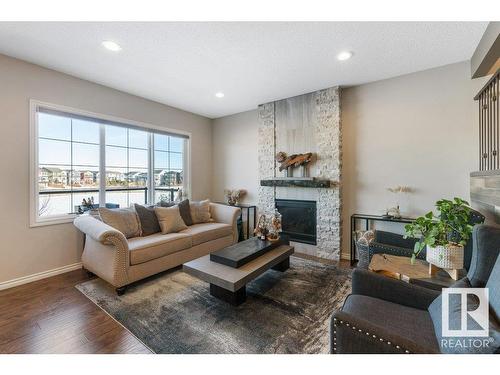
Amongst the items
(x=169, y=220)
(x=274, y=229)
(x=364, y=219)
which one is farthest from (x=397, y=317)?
(x=169, y=220)

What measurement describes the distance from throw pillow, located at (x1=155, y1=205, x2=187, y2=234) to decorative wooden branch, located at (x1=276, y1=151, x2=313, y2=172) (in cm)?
191

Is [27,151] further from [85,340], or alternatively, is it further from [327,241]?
[327,241]

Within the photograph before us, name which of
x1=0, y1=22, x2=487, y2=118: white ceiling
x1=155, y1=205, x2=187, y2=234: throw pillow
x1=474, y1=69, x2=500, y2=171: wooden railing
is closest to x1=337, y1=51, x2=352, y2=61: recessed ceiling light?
x1=0, y1=22, x2=487, y2=118: white ceiling

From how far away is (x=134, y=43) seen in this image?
2.31 m

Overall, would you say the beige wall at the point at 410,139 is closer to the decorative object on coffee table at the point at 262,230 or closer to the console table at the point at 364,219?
the console table at the point at 364,219

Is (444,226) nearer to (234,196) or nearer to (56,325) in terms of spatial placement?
(56,325)

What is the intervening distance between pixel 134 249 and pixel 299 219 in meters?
2.59

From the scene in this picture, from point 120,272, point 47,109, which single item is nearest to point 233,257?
point 120,272

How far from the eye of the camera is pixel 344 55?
8.40 ft

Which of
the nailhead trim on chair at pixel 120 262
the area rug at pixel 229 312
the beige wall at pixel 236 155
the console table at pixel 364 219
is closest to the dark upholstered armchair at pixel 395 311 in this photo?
the area rug at pixel 229 312

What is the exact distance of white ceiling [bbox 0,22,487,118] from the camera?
2092mm

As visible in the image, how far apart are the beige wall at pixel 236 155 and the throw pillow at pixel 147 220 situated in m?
1.99

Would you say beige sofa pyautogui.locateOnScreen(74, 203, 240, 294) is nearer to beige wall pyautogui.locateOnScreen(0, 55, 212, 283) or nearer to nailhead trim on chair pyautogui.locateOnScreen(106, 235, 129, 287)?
nailhead trim on chair pyautogui.locateOnScreen(106, 235, 129, 287)

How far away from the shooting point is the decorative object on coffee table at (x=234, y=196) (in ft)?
15.4
